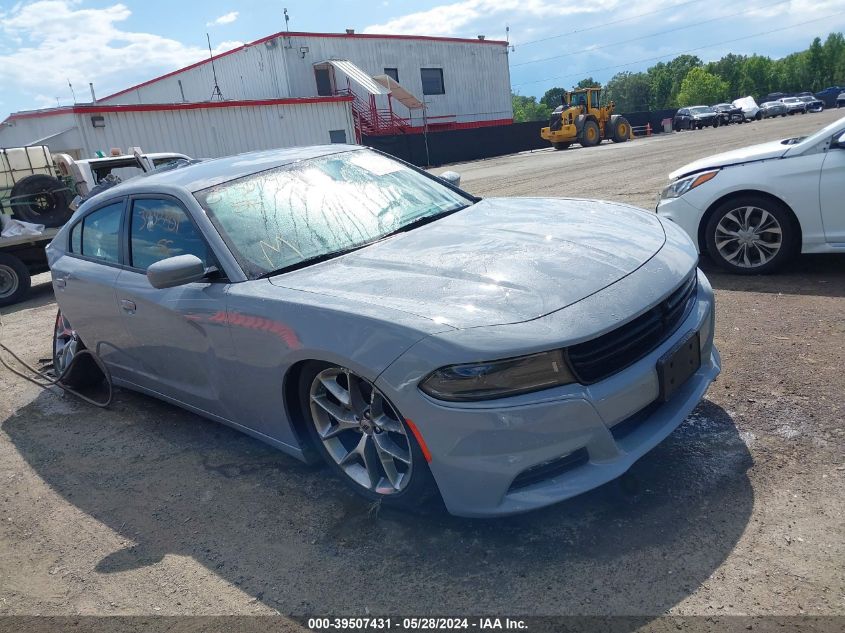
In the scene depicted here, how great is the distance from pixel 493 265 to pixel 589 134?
3370 centimetres

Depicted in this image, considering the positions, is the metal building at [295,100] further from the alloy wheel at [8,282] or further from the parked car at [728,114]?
the parked car at [728,114]

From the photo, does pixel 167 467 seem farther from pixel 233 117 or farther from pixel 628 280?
pixel 233 117

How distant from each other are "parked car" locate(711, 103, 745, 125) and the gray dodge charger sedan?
49634 millimetres

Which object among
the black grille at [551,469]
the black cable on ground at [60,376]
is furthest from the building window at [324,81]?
the black grille at [551,469]

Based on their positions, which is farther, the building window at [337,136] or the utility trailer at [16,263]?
the building window at [337,136]

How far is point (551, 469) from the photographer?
2.42 meters

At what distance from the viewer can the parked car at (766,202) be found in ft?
16.7

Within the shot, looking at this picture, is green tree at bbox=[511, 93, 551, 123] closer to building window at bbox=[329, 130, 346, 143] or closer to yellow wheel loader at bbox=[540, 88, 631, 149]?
yellow wheel loader at bbox=[540, 88, 631, 149]

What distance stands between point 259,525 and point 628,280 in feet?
6.42

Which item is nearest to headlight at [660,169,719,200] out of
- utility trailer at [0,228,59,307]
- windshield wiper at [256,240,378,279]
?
windshield wiper at [256,240,378,279]

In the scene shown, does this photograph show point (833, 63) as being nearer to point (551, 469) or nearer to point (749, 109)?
A: point (749, 109)

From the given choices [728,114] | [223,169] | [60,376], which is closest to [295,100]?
[60,376]

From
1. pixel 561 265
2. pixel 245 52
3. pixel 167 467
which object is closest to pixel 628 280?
pixel 561 265

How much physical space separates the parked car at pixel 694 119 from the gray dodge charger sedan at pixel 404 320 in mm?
46503
